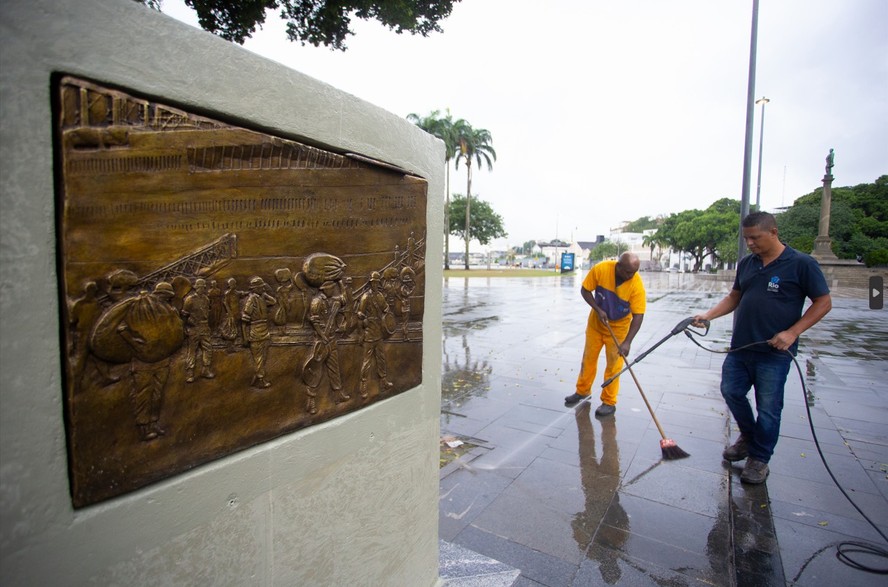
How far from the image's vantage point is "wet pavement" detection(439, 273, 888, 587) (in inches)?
96.0

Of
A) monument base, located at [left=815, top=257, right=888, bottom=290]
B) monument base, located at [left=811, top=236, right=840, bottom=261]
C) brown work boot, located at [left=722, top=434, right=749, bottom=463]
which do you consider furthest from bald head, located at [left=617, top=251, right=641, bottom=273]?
monument base, located at [left=811, top=236, right=840, bottom=261]

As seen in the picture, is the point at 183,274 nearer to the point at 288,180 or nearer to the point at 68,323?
the point at 68,323

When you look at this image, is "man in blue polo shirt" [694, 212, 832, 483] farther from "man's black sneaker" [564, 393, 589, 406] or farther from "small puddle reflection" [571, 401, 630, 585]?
"man's black sneaker" [564, 393, 589, 406]

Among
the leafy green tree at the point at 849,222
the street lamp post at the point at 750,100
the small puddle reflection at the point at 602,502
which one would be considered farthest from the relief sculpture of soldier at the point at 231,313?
the leafy green tree at the point at 849,222

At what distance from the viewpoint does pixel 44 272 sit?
43.3 inches

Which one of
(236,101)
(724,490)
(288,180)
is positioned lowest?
(724,490)

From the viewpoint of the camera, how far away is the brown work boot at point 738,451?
355 cm

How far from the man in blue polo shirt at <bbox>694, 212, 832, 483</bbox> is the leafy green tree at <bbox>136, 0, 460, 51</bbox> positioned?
253 inches

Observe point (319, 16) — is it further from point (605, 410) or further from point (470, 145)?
point (470, 145)

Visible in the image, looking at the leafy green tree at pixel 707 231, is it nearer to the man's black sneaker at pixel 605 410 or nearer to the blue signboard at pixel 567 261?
the blue signboard at pixel 567 261

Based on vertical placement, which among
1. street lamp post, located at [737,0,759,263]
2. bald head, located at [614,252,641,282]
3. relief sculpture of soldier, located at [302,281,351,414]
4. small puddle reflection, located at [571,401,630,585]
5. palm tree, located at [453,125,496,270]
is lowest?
small puddle reflection, located at [571,401,630,585]

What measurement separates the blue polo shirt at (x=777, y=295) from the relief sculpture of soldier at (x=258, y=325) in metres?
3.40

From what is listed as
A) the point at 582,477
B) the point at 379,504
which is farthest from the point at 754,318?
the point at 379,504

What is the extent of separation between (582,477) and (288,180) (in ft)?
9.78
